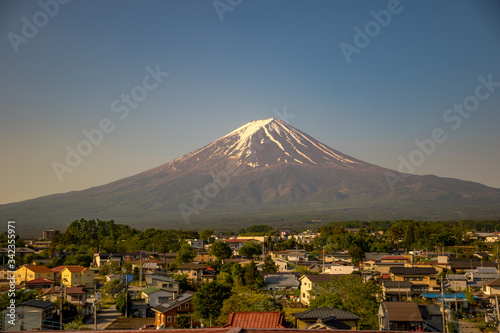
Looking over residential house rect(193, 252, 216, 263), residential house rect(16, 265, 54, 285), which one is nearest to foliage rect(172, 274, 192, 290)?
residential house rect(16, 265, 54, 285)

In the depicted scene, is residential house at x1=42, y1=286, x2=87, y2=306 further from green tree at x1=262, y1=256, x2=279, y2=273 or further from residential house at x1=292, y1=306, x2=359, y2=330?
green tree at x1=262, y1=256, x2=279, y2=273

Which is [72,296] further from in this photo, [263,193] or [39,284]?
[263,193]

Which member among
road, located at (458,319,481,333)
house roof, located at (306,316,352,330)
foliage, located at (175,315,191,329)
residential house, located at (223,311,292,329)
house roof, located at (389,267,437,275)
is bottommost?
road, located at (458,319,481,333)

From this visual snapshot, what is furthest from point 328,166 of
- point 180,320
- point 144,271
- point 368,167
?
point 180,320

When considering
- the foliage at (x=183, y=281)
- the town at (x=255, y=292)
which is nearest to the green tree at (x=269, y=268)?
the town at (x=255, y=292)

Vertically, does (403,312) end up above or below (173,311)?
above

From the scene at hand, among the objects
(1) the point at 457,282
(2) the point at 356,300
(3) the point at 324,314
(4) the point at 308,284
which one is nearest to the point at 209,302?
(3) the point at 324,314

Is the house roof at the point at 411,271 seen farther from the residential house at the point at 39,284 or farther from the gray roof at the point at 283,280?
the residential house at the point at 39,284
